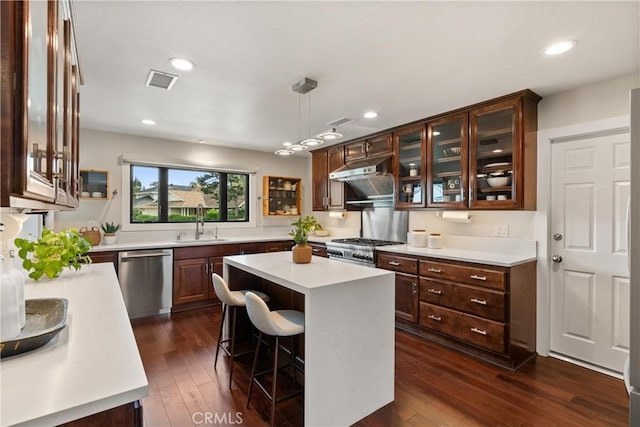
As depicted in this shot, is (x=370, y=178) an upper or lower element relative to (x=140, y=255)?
upper

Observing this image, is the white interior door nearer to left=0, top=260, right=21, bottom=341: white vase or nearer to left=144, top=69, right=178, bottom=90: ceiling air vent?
left=144, top=69, right=178, bottom=90: ceiling air vent

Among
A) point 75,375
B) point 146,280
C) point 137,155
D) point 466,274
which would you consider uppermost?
point 137,155

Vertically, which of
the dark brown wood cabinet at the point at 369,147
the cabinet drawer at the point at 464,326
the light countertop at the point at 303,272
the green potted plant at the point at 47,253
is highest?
the dark brown wood cabinet at the point at 369,147

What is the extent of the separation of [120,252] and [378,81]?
11.3 feet

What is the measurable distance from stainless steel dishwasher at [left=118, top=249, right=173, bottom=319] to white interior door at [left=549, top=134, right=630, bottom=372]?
4275 millimetres

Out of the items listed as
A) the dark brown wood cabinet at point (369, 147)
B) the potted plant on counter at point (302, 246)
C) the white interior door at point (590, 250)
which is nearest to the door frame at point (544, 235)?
the white interior door at point (590, 250)

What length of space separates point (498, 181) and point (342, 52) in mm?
1924

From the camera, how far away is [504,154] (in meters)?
2.95

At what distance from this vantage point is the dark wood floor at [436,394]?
1.98 m

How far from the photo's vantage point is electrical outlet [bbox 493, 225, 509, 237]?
→ 3.20 m

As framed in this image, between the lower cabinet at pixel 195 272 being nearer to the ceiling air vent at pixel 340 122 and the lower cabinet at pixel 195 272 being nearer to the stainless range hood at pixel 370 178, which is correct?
the stainless range hood at pixel 370 178

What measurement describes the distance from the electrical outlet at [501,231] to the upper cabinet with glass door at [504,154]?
14.8 inches

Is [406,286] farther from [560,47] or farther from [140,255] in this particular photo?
[140,255]

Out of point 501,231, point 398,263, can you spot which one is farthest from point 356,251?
point 501,231
